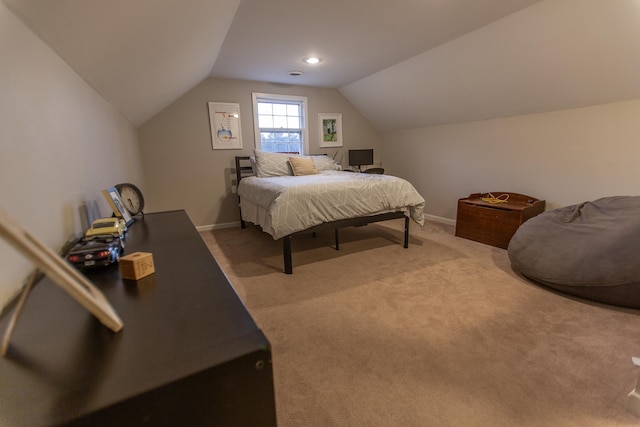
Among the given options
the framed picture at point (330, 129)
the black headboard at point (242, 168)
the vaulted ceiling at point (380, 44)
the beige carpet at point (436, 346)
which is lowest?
the beige carpet at point (436, 346)

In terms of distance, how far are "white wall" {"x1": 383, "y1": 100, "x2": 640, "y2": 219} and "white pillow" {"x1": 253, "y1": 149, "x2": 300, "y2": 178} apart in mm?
2295

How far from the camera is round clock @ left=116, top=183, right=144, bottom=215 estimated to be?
188 cm

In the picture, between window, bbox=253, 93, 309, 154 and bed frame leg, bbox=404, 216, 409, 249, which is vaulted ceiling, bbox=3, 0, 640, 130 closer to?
window, bbox=253, 93, 309, 154

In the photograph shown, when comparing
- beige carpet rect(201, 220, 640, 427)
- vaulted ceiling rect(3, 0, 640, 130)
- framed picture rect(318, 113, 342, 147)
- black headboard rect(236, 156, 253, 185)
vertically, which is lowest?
beige carpet rect(201, 220, 640, 427)

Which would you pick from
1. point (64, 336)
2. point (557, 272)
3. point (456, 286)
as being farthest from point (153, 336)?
point (557, 272)

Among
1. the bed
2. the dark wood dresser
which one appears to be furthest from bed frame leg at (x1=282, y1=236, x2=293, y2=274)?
the dark wood dresser

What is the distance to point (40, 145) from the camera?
1.02 meters

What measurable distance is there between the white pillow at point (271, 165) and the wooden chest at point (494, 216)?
241cm

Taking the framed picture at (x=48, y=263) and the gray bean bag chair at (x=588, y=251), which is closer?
the framed picture at (x=48, y=263)

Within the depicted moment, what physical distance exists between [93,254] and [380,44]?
313cm

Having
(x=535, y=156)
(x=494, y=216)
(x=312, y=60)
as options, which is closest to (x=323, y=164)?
(x=312, y=60)

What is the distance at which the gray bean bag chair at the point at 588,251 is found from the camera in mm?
1880

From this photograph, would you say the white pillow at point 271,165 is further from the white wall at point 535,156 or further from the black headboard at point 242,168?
the white wall at point 535,156

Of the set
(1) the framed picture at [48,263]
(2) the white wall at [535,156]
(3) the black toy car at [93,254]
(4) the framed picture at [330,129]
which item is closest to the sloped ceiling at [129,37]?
(3) the black toy car at [93,254]
